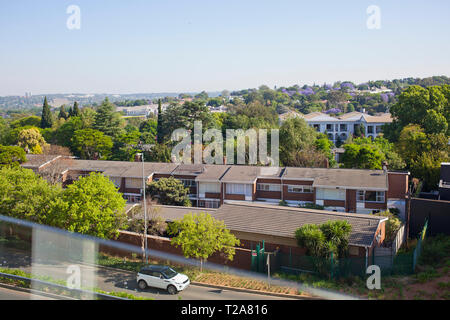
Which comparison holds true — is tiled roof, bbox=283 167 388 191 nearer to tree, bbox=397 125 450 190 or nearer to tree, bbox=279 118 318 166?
tree, bbox=397 125 450 190

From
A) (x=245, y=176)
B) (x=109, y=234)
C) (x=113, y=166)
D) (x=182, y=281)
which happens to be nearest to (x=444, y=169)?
(x=245, y=176)

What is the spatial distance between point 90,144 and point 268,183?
3273 cm

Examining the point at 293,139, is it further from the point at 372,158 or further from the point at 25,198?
the point at 25,198

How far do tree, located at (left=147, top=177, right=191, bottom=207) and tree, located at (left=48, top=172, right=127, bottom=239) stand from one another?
32.0 feet

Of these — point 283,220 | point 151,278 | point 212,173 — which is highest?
point 212,173

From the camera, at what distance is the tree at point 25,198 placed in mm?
30031

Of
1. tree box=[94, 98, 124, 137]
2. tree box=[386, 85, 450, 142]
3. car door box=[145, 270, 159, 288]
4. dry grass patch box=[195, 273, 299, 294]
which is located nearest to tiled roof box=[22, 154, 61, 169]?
tree box=[94, 98, 124, 137]

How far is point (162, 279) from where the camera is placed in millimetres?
22750

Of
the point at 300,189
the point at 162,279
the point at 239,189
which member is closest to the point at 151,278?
the point at 162,279

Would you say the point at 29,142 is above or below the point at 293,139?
below

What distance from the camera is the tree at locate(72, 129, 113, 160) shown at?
61.8 m

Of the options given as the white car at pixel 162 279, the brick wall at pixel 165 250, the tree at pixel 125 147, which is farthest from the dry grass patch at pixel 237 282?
the tree at pixel 125 147
